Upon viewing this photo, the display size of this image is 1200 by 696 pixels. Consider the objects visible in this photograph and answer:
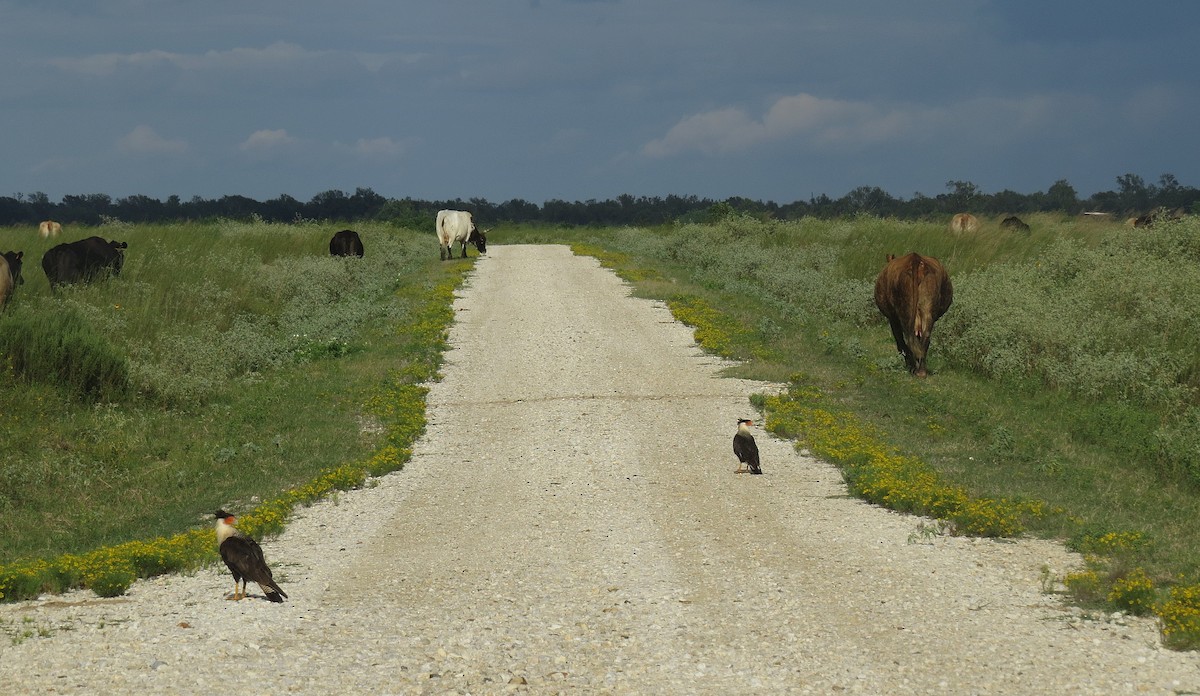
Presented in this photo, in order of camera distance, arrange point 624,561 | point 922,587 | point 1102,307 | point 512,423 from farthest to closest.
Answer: point 1102,307
point 512,423
point 624,561
point 922,587

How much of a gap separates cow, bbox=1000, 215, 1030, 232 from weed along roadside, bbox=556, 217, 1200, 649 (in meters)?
1.10

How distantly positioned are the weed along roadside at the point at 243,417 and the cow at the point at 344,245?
30.9ft

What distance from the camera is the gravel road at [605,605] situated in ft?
22.3

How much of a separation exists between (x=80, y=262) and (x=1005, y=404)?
58.2 feet

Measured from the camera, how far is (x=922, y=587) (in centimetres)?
863

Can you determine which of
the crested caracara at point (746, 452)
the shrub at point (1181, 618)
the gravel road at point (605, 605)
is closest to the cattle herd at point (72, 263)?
the gravel road at point (605, 605)

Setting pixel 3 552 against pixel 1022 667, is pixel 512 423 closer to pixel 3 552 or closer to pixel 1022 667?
pixel 3 552

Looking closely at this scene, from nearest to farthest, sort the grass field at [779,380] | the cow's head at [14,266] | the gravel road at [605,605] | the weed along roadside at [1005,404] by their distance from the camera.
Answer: the gravel road at [605,605], the weed along roadside at [1005,404], the grass field at [779,380], the cow's head at [14,266]

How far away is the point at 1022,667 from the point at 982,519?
3.45m

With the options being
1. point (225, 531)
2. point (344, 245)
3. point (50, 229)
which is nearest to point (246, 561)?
point (225, 531)

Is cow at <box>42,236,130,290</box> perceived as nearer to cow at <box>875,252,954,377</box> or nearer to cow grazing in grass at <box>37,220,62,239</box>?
cow grazing in grass at <box>37,220,62,239</box>

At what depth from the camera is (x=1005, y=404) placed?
16.5m

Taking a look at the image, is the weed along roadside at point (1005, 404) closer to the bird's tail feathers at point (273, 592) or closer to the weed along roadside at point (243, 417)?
the weed along roadside at point (243, 417)

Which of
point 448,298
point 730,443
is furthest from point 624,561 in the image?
point 448,298
